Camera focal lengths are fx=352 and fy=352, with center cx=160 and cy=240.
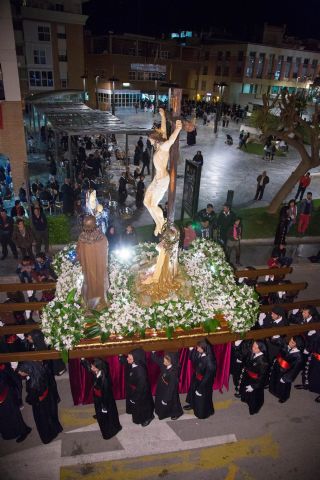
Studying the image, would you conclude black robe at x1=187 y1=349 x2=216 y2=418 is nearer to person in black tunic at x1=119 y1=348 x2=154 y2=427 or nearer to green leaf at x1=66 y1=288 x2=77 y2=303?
person in black tunic at x1=119 y1=348 x2=154 y2=427

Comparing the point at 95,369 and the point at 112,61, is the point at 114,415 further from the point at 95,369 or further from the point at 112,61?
the point at 112,61

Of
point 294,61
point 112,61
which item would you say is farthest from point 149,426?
point 294,61

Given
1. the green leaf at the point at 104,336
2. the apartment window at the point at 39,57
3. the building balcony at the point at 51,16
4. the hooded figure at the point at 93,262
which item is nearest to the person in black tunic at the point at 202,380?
the green leaf at the point at 104,336

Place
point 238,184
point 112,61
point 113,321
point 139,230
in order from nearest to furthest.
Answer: point 113,321 → point 139,230 → point 238,184 → point 112,61

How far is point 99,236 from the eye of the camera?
6035 millimetres

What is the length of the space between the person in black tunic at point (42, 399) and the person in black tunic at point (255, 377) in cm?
361

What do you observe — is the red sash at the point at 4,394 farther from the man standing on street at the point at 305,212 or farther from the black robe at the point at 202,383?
the man standing on street at the point at 305,212

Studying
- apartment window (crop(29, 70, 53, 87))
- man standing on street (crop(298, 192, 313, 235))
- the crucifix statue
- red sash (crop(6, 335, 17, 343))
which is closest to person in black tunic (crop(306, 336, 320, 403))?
the crucifix statue

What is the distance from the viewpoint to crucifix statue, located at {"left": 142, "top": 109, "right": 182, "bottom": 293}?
5863mm

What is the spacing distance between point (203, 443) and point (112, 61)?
52654mm

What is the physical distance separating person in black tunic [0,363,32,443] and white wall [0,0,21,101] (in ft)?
44.2

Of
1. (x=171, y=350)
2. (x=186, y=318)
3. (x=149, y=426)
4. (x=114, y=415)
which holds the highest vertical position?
(x=186, y=318)

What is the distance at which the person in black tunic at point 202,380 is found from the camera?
632cm

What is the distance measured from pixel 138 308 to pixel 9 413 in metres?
2.80
